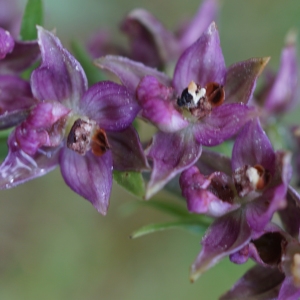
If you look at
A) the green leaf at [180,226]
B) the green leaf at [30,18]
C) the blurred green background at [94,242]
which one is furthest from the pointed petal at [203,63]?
the blurred green background at [94,242]

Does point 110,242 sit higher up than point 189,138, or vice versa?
point 189,138

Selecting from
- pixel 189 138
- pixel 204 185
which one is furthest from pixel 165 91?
pixel 204 185

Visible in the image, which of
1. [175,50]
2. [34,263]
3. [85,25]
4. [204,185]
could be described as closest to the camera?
[204,185]

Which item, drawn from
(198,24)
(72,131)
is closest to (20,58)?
(72,131)

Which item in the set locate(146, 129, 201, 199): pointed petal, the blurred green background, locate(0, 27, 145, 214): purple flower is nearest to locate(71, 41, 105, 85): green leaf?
locate(0, 27, 145, 214): purple flower

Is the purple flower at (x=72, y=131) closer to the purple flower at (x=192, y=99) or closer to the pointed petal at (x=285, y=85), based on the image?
the purple flower at (x=192, y=99)

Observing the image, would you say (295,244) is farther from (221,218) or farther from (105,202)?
(105,202)
